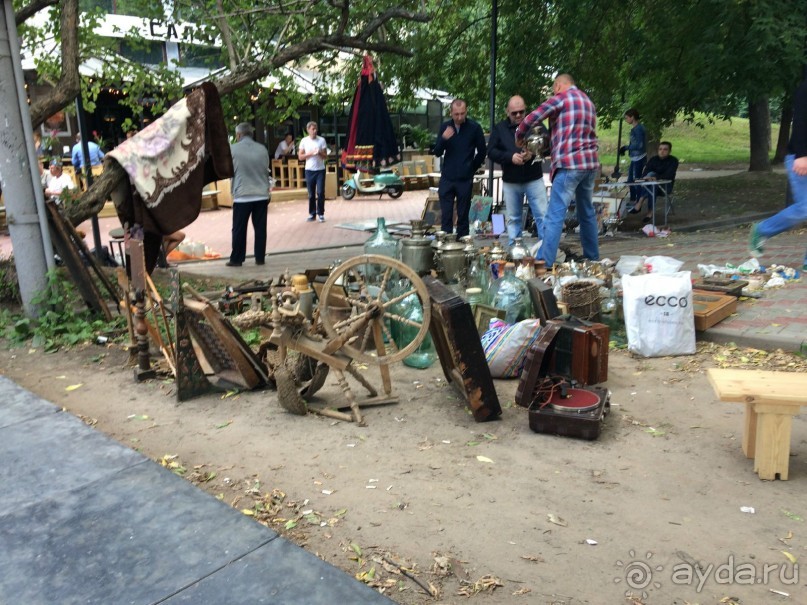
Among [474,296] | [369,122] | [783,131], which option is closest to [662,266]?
[474,296]

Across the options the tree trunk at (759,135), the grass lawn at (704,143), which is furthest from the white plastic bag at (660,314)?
the grass lawn at (704,143)

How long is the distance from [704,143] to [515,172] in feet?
92.6

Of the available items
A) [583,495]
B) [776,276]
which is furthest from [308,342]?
[776,276]

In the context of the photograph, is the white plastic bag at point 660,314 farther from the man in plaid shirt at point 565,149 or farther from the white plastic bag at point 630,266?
the man in plaid shirt at point 565,149

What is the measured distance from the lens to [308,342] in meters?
4.00

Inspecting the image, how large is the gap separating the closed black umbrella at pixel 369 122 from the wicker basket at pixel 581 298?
4.00m

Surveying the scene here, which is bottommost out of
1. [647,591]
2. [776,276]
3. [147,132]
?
[647,591]

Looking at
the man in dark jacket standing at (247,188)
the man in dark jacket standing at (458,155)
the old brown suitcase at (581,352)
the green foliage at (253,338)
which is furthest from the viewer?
the man in dark jacket standing at (247,188)

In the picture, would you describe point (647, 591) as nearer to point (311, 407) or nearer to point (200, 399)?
point (311, 407)

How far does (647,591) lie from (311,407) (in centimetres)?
226

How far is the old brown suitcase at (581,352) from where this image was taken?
430 centimetres

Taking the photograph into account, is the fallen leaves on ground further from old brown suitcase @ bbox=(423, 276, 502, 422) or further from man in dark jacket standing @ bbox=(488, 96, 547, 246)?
man in dark jacket standing @ bbox=(488, 96, 547, 246)

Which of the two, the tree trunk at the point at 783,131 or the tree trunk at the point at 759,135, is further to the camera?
the tree trunk at the point at 783,131

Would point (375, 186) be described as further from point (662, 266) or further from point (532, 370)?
point (532, 370)
